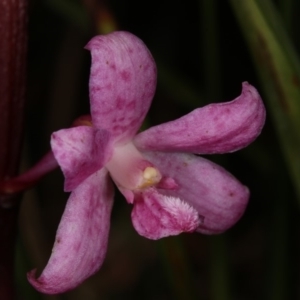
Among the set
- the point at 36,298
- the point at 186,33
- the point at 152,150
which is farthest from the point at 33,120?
the point at 152,150

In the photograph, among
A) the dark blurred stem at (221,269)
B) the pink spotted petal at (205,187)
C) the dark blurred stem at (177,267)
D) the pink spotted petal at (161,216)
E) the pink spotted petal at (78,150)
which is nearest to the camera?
the pink spotted petal at (78,150)

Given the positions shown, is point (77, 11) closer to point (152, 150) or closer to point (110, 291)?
point (152, 150)

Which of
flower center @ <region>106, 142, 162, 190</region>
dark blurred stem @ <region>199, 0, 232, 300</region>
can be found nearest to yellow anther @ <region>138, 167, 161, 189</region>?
flower center @ <region>106, 142, 162, 190</region>

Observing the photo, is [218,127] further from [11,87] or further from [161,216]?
[11,87]

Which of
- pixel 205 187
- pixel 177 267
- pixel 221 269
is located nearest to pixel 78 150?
pixel 205 187

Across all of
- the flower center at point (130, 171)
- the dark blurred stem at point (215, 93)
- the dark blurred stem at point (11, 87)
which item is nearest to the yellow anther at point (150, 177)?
the flower center at point (130, 171)

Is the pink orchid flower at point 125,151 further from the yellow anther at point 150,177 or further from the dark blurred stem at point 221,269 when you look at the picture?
the dark blurred stem at point 221,269
